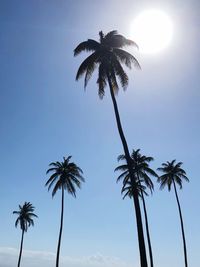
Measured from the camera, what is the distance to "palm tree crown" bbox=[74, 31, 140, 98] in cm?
2780

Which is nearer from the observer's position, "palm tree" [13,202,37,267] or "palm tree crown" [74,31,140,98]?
"palm tree crown" [74,31,140,98]

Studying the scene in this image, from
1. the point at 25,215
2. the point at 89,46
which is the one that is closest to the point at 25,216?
the point at 25,215

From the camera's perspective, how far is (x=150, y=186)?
45188 millimetres

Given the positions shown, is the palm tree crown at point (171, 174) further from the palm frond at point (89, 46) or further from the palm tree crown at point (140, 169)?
the palm frond at point (89, 46)

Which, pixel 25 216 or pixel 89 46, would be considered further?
pixel 25 216

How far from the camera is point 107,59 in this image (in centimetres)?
2783

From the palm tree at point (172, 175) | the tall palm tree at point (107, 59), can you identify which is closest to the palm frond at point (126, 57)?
the tall palm tree at point (107, 59)

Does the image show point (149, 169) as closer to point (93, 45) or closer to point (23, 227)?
point (93, 45)

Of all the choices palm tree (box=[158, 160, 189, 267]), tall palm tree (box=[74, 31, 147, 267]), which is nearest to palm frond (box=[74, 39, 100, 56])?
tall palm tree (box=[74, 31, 147, 267])

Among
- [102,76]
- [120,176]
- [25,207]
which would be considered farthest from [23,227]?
[102,76]

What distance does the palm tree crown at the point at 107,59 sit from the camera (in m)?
27.8

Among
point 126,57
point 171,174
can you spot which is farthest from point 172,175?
point 126,57

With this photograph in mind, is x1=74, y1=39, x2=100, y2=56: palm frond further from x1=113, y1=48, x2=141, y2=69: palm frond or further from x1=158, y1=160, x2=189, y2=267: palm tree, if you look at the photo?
x1=158, y1=160, x2=189, y2=267: palm tree

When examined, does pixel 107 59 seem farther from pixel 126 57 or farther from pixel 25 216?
pixel 25 216
